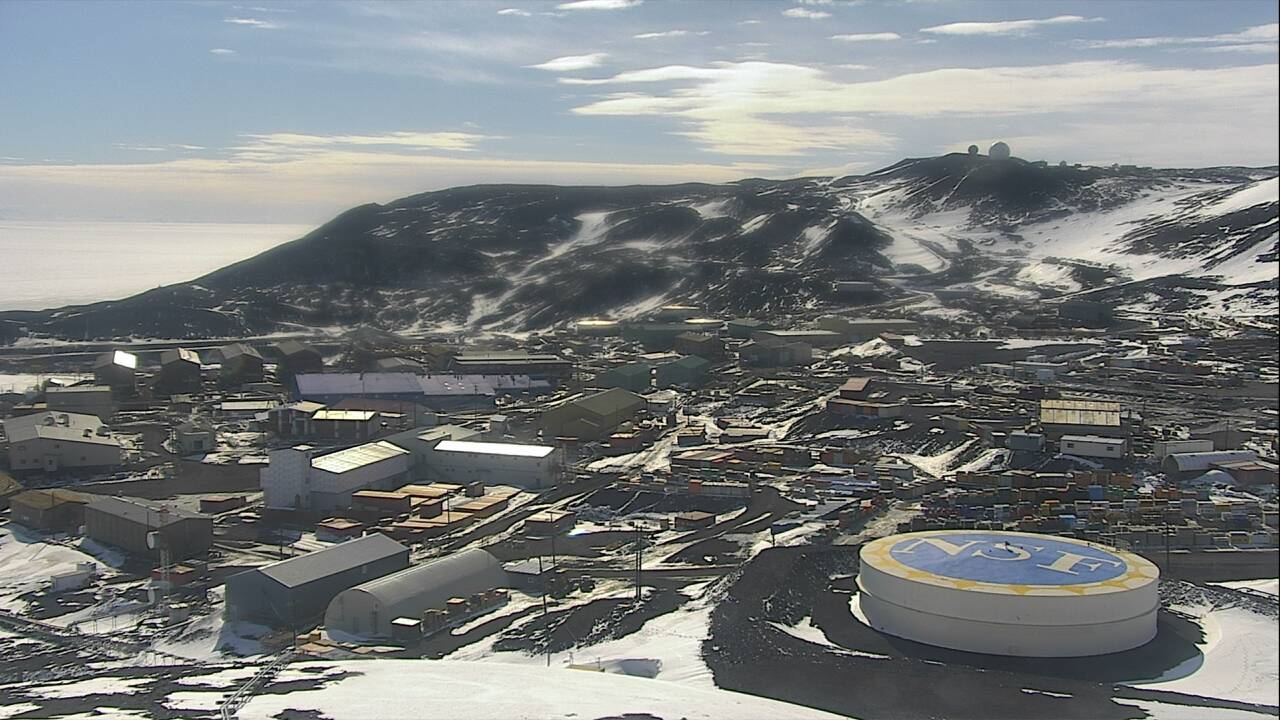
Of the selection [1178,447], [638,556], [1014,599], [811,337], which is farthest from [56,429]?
[811,337]

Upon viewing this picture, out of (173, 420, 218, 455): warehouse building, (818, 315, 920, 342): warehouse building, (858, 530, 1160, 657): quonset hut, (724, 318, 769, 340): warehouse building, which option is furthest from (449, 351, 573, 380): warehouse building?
(858, 530, 1160, 657): quonset hut

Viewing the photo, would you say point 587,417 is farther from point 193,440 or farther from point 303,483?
point 193,440

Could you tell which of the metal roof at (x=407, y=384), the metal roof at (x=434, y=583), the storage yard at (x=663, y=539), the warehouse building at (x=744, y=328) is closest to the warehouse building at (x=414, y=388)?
the metal roof at (x=407, y=384)

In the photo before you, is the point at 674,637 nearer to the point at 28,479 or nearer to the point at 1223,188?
the point at 28,479

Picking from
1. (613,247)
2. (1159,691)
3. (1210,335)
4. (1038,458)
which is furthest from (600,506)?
(613,247)

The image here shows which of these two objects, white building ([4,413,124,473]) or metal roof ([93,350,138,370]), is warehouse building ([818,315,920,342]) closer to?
metal roof ([93,350,138,370])

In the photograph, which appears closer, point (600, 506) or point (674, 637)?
point (674, 637)

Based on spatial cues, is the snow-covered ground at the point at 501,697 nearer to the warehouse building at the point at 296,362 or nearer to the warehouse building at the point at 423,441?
the warehouse building at the point at 423,441
